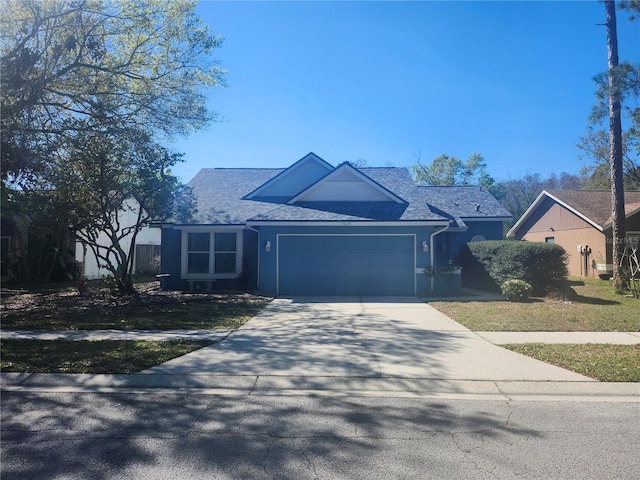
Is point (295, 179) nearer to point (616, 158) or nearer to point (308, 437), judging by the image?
point (616, 158)

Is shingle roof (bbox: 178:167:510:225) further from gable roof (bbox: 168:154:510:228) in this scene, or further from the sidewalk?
the sidewalk

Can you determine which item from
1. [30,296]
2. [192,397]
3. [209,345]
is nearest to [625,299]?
[209,345]

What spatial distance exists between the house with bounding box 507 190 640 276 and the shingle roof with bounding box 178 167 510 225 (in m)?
5.29

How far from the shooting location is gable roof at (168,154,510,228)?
51.0 ft

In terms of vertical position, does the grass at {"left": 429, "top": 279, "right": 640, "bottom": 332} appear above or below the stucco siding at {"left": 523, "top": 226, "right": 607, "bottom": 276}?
below

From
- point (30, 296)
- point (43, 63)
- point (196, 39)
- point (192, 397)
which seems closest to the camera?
point (192, 397)

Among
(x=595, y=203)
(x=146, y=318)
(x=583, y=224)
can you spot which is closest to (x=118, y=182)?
(x=146, y=318)

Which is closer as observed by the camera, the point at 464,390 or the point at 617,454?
the point at 617,454

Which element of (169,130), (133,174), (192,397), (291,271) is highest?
(169,130)

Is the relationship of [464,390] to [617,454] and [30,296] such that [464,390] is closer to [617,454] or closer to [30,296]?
[617,454]

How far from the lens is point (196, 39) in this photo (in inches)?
481

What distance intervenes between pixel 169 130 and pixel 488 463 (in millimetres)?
12284

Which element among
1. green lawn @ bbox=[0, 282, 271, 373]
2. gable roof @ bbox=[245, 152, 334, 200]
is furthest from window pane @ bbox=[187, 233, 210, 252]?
gable roof @ bbox=[245, 152, 334, 200]

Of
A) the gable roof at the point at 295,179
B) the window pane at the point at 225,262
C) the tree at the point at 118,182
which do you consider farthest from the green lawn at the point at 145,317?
the gable roof at the point at 295,179
